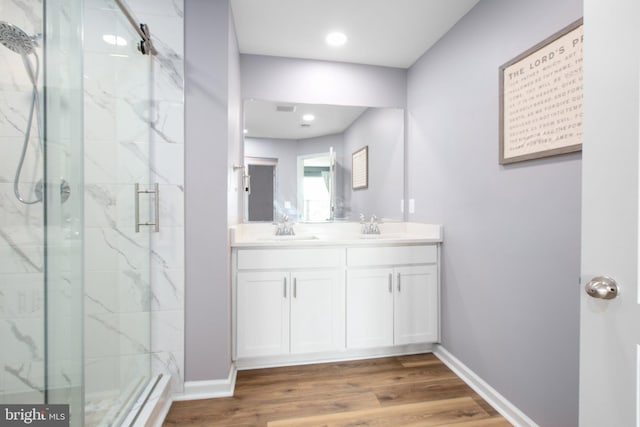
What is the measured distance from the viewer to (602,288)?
713 mm

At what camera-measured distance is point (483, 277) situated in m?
1.87

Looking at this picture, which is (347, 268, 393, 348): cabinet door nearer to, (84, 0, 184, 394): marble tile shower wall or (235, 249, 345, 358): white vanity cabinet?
(235, 249, 345, 358): white vanity cabinet

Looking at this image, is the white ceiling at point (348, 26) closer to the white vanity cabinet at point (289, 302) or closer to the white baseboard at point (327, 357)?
the white vanity cabinet at point (289, 302)

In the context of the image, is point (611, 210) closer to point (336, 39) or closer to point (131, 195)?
point (131, 195)

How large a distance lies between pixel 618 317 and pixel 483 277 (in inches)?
48.0

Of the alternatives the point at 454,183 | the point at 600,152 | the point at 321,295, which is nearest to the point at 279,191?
the point at 321,295

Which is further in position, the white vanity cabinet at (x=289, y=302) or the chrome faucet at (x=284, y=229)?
the chrome faucet at (x=284, y=229)

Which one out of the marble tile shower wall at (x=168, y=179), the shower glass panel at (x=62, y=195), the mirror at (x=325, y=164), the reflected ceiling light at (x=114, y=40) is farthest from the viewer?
the mirror at (x=325, y=164)

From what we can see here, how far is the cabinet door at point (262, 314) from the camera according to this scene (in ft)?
6.68

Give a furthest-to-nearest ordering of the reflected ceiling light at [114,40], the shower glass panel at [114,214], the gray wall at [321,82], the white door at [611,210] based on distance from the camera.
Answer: the gray wall at [321,82] → the reflected ceiling light at [114,40] → the shower glass panel at [114,214] → the white door at [611,210]

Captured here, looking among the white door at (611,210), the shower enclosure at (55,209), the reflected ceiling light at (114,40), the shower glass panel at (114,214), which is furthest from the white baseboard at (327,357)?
the reflected ceiling light at (114,40)

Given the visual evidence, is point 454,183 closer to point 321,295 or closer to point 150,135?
point 321,295

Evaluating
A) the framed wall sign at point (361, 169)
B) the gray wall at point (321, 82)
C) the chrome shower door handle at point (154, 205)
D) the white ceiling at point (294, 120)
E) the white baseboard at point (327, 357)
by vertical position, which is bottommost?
the white baseboard at point (327, 357)

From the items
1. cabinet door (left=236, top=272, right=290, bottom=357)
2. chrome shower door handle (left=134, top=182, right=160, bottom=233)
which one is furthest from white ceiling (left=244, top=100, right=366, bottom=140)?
cabinet door (left=236, top=272, right=290, bottom=357)
